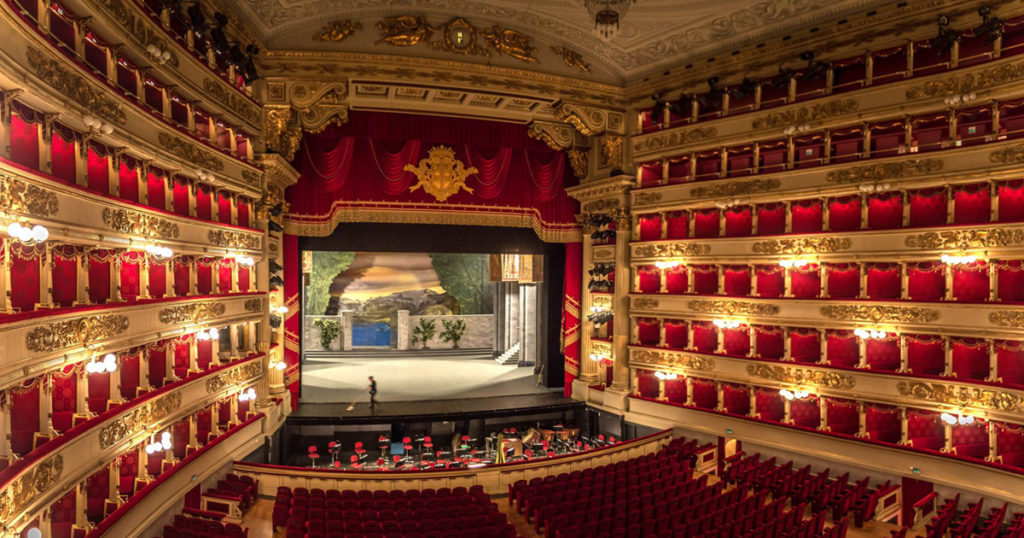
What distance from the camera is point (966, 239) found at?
42.5ft

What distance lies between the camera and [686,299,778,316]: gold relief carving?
16330 millimetres

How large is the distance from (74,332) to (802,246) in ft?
52.2

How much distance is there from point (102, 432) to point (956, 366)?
17164 mm

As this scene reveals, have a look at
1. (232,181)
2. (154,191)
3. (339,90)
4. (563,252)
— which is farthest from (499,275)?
(154,191)

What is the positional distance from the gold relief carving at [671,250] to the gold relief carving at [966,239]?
5284 millimetres

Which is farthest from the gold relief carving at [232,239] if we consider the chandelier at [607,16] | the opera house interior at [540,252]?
the chandelier at [607,16]

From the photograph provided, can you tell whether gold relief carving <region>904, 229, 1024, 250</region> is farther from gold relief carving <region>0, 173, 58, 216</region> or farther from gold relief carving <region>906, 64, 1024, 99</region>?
gold relief carving <region>0, 173, 58, 216</region>

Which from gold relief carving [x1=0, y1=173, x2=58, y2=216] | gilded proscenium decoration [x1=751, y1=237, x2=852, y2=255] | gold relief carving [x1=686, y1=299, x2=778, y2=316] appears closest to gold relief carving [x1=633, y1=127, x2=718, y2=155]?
gilded proscenium decoration [x1=751, y1=237, x2=852, y2=255]

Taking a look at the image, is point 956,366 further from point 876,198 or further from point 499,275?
point 499,275

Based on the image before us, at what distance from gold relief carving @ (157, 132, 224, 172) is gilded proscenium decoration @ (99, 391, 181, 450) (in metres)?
4.70

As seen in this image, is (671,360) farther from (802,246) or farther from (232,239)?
(232,239)

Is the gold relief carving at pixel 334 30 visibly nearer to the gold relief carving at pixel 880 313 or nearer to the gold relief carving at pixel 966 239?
the gold relief carving at pixel 880 313

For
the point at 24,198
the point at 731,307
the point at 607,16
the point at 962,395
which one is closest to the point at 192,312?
the point at 24,198

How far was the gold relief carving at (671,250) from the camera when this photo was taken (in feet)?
58.1
